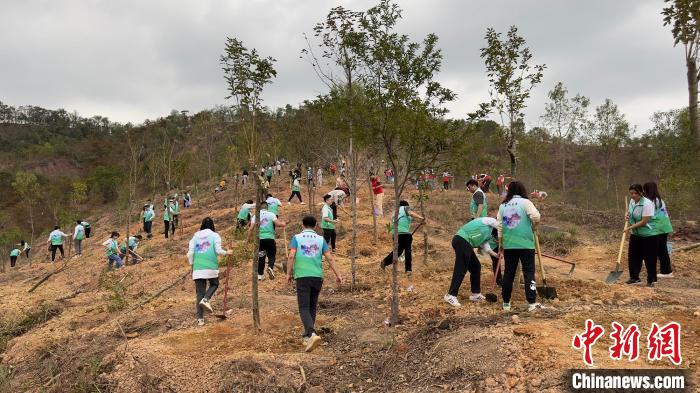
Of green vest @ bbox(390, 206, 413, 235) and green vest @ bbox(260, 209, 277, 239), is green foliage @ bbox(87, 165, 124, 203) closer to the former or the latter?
green vest @ bbox(260, 209, 277, 239)

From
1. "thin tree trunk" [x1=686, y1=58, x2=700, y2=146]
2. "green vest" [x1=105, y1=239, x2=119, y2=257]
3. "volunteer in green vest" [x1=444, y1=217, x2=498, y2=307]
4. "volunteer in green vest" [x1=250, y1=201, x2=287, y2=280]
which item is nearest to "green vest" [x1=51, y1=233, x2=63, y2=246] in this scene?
"green vest" [x1=105, y1=239, x2=119, y2=257]

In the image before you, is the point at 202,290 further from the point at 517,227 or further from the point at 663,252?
the point at 663,252

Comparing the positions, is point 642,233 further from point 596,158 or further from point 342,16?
point 596,158

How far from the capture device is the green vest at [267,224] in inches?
337

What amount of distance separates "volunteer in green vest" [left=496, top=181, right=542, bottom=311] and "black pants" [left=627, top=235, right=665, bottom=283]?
2.75 m

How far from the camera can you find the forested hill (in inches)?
464

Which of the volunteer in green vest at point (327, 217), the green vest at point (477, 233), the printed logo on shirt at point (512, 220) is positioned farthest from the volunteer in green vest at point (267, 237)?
the printed logo on shirt at point (512, 220)

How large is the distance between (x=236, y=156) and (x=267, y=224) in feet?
44.2

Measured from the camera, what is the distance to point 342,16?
26.0ft

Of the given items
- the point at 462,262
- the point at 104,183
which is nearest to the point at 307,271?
the point at 462,262

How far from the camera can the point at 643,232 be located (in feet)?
23.6

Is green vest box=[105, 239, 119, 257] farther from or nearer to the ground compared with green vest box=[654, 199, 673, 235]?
nearer to the ground

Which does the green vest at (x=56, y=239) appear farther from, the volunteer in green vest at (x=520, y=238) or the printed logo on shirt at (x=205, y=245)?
the volunteer in green vest at (x=520, y=238)

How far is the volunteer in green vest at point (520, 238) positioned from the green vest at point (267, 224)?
4.32 m
